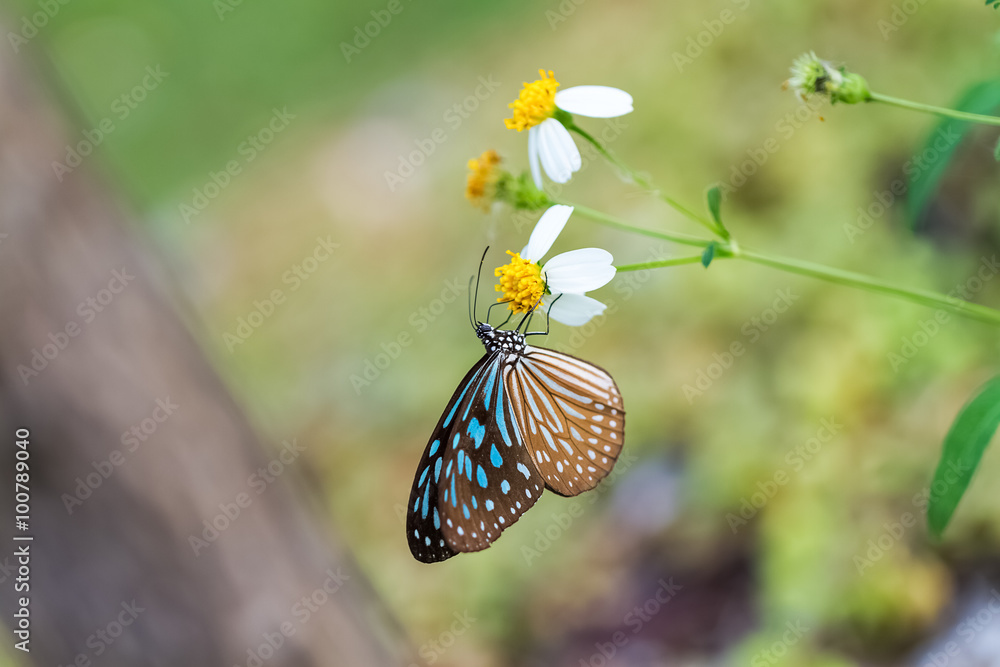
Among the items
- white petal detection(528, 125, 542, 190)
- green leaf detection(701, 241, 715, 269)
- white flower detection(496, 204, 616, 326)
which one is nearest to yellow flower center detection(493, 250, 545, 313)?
white flower detection(496, 204, 616, 326)

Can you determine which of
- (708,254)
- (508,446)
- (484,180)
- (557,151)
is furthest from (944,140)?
(508,446)

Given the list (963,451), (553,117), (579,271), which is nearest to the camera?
(963,451)

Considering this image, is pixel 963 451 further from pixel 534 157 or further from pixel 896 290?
pixel 534 157

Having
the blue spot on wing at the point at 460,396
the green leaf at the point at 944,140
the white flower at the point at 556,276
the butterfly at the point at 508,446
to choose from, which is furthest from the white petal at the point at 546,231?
the green leaf at the point at 944,140

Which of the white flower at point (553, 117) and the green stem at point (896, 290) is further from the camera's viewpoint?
the white flower at point (553, 117)

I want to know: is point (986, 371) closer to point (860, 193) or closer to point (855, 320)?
point (855, 320)

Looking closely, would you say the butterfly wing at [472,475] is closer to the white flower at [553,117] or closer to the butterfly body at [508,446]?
the butterfly body at [508,446]

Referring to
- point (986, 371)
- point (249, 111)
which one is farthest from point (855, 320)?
point (249, 111)
